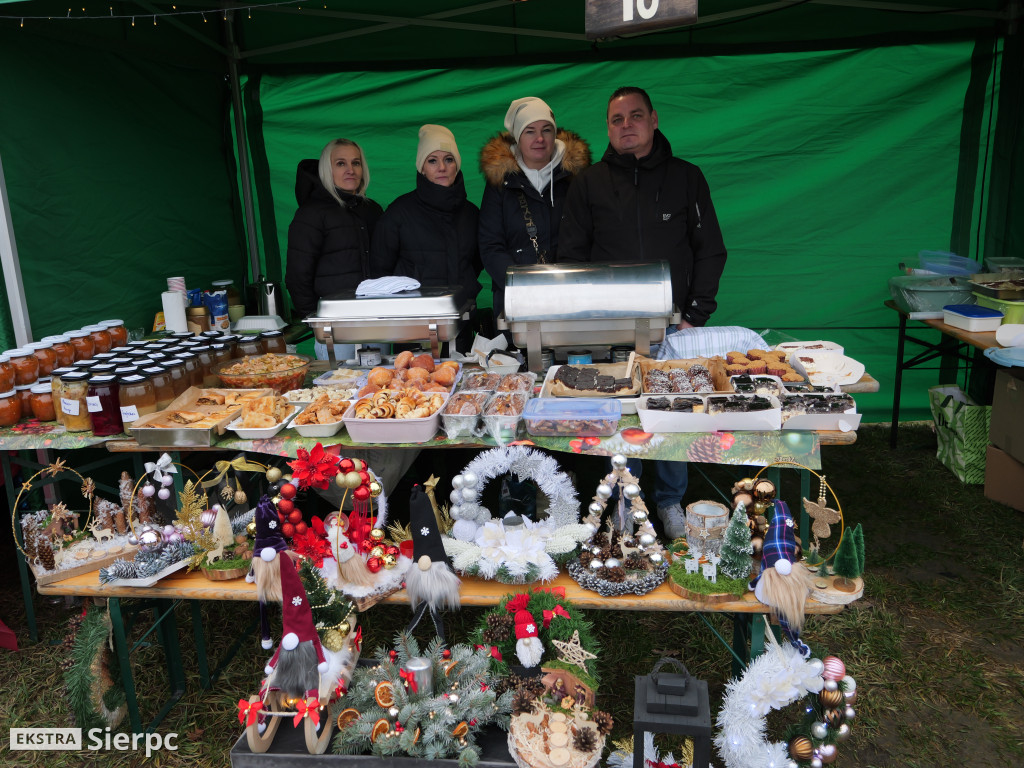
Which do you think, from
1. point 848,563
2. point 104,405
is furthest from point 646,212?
point 104,405

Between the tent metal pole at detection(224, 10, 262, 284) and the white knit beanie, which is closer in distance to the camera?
the white knit beanie

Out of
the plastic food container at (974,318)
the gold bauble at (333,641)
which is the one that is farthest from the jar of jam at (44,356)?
the plastic food container at (974,318)

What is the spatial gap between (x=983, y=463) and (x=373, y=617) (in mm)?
4099

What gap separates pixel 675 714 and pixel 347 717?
103 cm

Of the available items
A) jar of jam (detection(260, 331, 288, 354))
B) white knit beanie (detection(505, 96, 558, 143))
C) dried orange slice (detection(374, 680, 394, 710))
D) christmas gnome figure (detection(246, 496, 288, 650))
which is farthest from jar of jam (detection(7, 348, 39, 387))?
white knit beanie (detection(505, 96, 558, 143))

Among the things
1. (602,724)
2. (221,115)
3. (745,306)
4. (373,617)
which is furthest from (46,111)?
(745,306)

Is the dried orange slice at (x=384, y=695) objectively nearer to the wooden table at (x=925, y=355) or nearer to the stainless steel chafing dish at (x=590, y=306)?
the stainless steel chafing dish at (x=590, y=306)

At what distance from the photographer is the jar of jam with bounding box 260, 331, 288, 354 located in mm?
4000

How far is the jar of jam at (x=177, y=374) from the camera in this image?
10.9 ft

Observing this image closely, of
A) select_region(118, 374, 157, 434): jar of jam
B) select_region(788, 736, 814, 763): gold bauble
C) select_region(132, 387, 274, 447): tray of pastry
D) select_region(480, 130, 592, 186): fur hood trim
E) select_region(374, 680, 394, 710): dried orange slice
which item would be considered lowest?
select_region(788, 736, 814, 763): gold bauble

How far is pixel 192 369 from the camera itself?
11.5 feet

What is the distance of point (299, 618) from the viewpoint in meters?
2.31

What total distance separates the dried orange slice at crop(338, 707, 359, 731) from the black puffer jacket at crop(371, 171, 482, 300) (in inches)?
108

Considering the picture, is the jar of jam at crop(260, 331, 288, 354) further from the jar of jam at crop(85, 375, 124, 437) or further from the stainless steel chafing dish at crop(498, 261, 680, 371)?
the stainless steel chafing dish at crop(498, 261, 680, 371)
